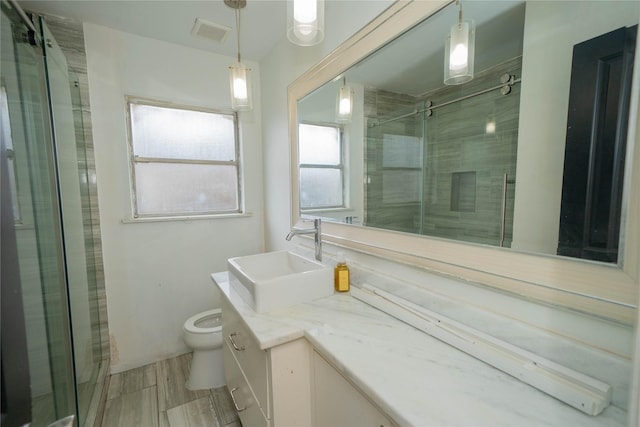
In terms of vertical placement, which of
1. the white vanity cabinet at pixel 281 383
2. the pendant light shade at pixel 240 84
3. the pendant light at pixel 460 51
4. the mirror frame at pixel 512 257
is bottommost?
the white vanity cabinet at pixel 281 383

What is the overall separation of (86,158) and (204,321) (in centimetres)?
137

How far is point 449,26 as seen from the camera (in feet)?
2.98

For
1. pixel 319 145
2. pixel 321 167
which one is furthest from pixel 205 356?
pixel 319 145

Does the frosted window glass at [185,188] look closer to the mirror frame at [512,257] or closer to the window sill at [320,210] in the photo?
the window sill at [320,210]

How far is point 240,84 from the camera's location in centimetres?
145

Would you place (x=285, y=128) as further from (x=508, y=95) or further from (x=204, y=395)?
(x=204, y=395)

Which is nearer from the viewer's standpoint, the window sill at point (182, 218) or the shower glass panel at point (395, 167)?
the shower glass panel at point (395, 167)

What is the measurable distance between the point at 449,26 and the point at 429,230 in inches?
28.2

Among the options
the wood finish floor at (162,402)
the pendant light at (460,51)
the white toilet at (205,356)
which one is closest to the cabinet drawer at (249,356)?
the white toilet at (205,356)

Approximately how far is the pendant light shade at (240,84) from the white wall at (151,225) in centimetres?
76

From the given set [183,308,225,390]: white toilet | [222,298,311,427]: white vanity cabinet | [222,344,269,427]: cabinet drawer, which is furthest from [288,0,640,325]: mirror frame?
[183,308,225,390]: white toilet

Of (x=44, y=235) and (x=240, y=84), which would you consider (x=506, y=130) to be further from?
(x=44, y=235)

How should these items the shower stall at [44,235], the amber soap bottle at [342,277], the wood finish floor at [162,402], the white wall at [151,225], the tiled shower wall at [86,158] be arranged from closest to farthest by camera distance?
the shower stall at [44,235] < the amber soap bottle at [342,277] < the wood finish floor at [162,402] < the tiled shower wall at [86,158] < the white wall at [151,225]

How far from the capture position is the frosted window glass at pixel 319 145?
156 cm
